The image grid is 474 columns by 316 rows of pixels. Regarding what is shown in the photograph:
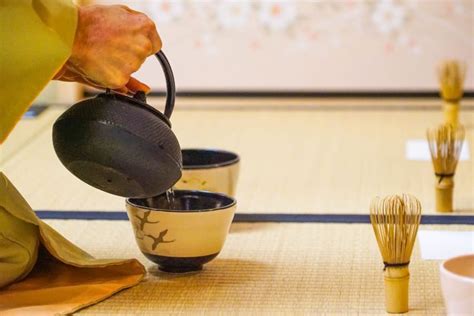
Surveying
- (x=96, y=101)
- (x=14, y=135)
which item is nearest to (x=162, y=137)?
(x=96, y=101)

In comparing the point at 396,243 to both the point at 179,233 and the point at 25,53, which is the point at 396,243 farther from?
the point at 25,53

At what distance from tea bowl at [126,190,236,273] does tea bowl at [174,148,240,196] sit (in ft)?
0.91

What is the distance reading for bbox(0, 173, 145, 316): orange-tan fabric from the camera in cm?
192

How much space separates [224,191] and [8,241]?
593 millimetres

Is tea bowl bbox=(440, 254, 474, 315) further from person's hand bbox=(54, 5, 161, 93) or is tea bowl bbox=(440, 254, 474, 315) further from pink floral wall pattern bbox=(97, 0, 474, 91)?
pink floral wall pattern bbox=(97, 0, 474, 91)

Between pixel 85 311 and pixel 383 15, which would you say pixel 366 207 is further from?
pixel 383 15

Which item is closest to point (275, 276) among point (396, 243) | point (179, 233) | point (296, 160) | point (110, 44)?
point (179, 233)

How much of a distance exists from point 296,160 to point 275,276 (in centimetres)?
112

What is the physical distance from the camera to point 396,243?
1.83m

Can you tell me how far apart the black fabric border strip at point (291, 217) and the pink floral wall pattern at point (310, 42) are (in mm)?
2049

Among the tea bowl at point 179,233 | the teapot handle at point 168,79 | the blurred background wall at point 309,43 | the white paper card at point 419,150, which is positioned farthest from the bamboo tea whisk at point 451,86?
the teapot handle at point 168,79

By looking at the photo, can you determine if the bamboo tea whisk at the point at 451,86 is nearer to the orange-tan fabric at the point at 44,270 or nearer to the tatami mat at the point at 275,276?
the tatami mat at the point at 275,276

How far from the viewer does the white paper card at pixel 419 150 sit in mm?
3150

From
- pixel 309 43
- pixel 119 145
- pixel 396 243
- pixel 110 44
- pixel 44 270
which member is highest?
pixel 110 44
